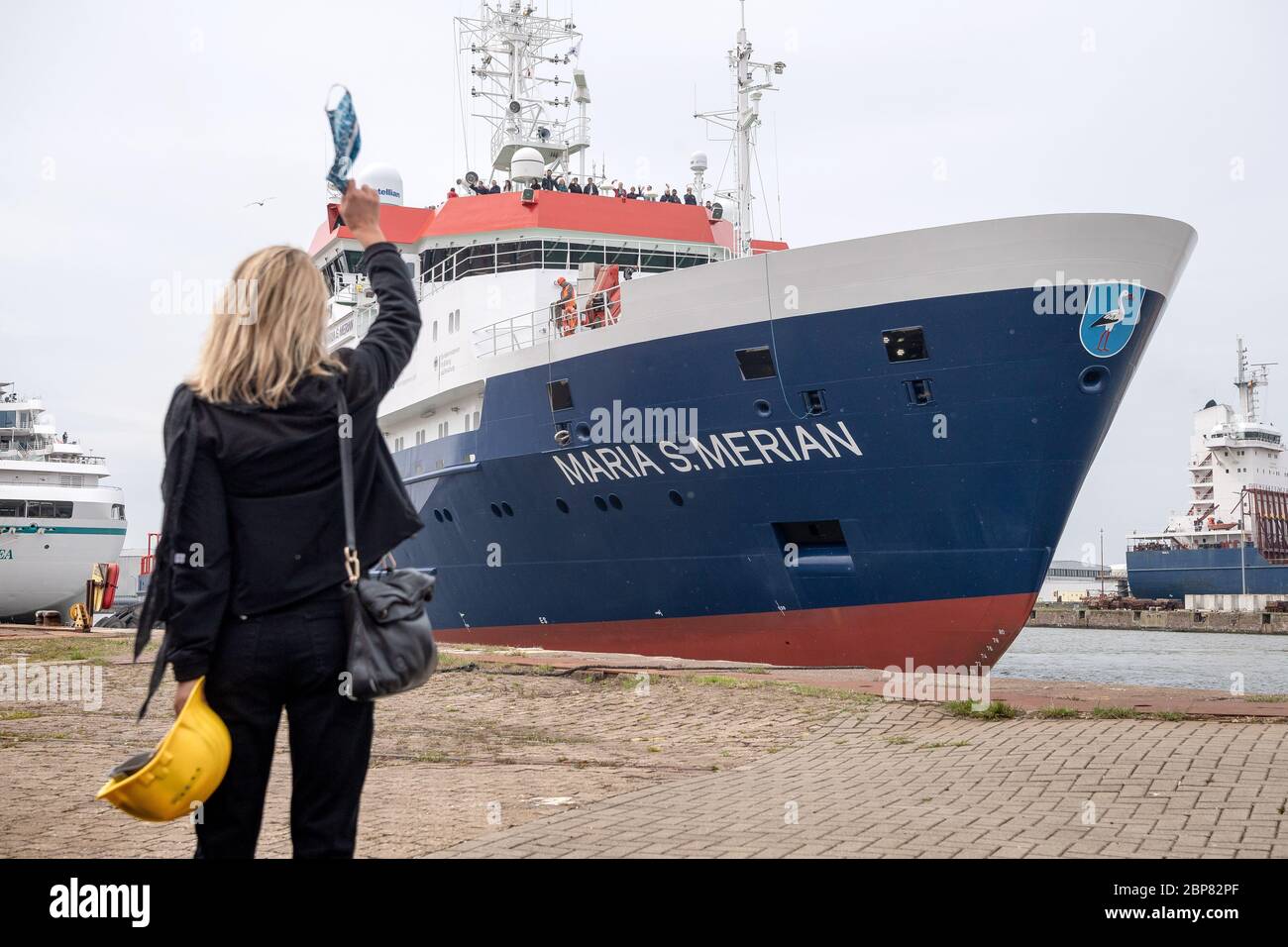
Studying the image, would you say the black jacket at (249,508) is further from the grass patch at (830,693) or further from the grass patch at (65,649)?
the grass patch at (65,649)

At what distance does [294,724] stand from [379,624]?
301 millimetres

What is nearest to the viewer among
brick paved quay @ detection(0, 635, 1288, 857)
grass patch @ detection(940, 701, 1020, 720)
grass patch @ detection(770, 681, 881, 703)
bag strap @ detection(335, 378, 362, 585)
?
bag strap @ detection(335, 378, 362, 585)

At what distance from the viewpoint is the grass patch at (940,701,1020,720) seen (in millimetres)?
7793

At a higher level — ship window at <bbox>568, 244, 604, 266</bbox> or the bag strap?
ship window at <bbox>568, 244, 604, 266</bbox>

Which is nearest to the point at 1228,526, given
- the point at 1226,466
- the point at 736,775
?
the point at 1226,466

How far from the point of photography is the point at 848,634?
13453 millimetres

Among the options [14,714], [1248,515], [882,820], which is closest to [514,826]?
[882,820]

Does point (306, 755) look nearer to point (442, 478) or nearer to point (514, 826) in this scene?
point (514, 826)

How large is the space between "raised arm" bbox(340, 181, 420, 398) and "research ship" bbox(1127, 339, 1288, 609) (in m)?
61.6

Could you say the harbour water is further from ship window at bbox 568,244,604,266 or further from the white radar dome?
the white radar dome

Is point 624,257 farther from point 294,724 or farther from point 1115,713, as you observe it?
point 294,724

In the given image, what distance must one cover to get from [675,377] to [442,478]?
5.46 meters

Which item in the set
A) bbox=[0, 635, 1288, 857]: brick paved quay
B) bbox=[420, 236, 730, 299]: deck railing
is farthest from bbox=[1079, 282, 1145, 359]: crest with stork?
bbox=[420, 236, 730, 299]: deck railing

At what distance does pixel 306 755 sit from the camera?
100 inches
